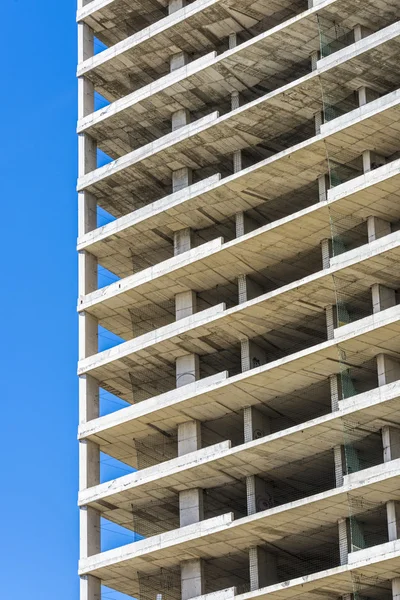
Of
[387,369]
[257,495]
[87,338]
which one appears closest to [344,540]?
[257,495]

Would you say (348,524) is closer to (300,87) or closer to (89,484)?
(89,484)

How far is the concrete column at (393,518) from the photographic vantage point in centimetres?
6788

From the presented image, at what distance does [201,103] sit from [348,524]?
70.8 feet

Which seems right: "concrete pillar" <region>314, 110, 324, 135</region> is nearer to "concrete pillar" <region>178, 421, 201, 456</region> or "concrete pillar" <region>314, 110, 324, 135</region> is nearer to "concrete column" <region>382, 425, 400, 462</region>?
"concrete pillar" <region>178, 421, 201, 456</region>

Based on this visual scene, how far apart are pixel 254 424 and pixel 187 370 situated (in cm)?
470

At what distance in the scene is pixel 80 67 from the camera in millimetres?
86438

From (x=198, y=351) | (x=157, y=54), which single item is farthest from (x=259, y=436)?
(x=157, y=54)

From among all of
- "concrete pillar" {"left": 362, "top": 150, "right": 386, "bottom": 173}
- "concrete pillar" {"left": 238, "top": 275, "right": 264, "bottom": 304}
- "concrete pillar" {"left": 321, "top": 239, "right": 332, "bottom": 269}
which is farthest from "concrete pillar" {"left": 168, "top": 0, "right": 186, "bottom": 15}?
"concrete pillar" {"left": 321, "top": 239, "right": 332, "bottom": 269}

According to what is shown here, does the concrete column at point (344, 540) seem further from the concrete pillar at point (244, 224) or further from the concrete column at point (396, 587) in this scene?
the concrete pillar at point (244, 224)

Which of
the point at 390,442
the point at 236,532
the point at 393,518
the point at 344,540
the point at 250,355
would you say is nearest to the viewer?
the point at 393,518

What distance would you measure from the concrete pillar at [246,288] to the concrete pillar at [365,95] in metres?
8.87

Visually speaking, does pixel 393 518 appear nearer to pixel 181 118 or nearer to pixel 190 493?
pixel 190 493

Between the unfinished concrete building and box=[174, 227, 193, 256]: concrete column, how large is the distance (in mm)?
77

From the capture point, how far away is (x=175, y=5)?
84.2 m
